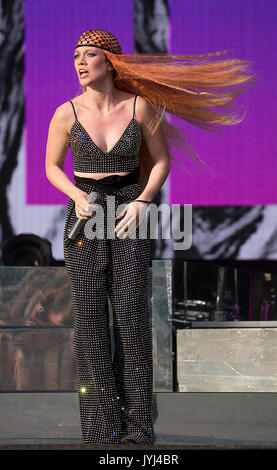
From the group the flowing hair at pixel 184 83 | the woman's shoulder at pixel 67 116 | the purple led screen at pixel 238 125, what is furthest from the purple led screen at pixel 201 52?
the woman's shoulder at pixel 67 116

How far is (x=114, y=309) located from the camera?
7.73 feet

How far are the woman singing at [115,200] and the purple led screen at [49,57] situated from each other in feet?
8.08

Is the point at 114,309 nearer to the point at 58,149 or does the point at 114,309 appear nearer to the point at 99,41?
the point at 58,149

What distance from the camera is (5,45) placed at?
15.9 ft

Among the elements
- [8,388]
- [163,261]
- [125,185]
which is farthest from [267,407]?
[125,185]

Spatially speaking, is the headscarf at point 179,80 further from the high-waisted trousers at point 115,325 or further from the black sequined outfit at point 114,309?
the high-waisted trousers at point 115,325

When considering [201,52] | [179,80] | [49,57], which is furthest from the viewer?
[49,57]

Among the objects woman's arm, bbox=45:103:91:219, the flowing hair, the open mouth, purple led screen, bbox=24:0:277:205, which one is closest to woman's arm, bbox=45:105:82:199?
woman's arm, bbox=45:103:91:219

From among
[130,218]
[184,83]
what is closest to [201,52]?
[184,83]

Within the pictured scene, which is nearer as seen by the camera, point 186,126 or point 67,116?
point 67,116

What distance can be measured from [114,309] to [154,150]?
20.5 inches

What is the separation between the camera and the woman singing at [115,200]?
2.32m

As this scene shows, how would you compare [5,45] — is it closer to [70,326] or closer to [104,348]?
[70,326]
